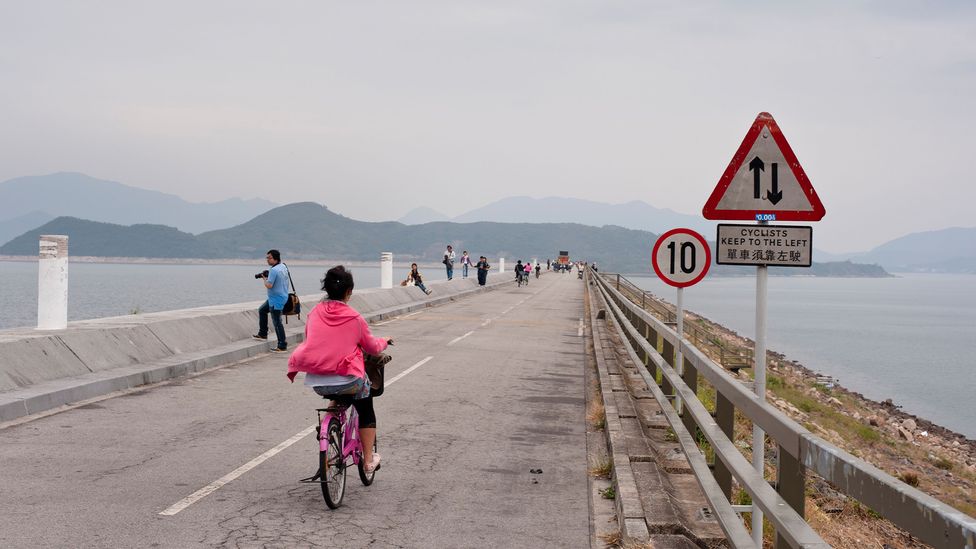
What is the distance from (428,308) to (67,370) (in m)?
23.0

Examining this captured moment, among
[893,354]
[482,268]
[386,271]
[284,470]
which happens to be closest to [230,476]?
[284,470]

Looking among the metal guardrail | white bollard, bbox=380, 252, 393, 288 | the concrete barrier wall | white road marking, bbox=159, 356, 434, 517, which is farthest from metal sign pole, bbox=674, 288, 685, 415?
white bollard, bbox=380, 252, 393, 288

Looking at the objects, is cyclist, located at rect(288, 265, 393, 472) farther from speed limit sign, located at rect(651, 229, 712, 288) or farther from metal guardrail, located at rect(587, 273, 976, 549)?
speed limit sign, located at rect(651, 229, 712, 288)

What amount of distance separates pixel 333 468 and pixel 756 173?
150 inches

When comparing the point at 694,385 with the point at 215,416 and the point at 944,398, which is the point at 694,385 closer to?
the point at 215,416

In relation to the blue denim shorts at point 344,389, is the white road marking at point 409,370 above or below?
below

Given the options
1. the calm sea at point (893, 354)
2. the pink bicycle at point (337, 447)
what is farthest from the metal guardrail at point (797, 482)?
the calm sea at point (893, 354)

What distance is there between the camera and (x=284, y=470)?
8.21 m

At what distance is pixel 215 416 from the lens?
35.8 ft

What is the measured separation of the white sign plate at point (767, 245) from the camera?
5648mm

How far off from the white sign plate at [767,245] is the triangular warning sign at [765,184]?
0.16m

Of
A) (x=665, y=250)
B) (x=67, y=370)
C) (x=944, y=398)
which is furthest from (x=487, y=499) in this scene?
(x=944, y=398)

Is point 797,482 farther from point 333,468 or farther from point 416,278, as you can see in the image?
point 416,278

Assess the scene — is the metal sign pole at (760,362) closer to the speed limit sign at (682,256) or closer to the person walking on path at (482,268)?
the speed limit sign at (682,256)
